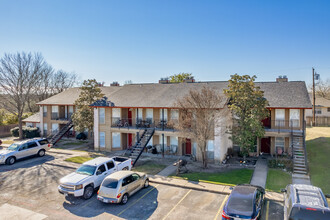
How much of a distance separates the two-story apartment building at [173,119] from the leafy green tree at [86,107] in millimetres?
1280

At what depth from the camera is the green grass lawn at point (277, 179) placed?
15.2 meters

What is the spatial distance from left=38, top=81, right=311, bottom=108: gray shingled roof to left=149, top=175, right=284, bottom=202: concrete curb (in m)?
7.03

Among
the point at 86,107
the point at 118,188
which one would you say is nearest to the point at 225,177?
the point at 118,188

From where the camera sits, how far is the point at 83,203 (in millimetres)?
13391

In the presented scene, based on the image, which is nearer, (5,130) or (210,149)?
(210,149)

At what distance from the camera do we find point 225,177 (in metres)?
17.2

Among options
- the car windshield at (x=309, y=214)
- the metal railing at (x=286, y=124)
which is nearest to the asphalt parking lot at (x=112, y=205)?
the car windshield at (x=309, y=214)

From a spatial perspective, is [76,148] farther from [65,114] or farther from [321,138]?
[321,138]

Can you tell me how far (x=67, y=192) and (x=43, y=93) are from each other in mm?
45622

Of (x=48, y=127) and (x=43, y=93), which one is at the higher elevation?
(x=43, y=93)

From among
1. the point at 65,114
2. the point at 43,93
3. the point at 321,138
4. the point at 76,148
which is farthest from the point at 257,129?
the point at 43,93

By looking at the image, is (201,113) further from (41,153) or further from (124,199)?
(41,153)

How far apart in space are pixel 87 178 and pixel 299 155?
56.5 feet

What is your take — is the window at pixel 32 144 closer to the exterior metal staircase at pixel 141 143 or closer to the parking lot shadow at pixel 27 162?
the parking lot shadow at pixel 27 162
